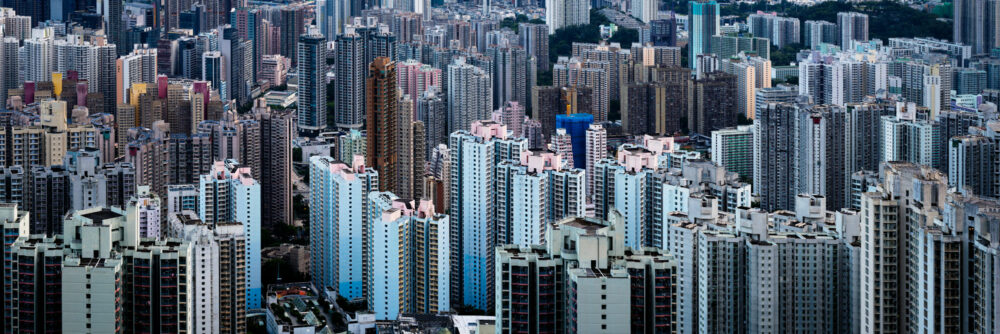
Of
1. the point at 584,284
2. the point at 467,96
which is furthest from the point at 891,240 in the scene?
the point at 467,96

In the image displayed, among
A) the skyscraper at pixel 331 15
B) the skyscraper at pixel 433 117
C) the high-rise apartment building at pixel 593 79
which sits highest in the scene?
the skyscraper at pixel 331 15

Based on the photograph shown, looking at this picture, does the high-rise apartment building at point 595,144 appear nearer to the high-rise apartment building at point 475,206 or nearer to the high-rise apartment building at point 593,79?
the high-rise apartment building at point 475,206

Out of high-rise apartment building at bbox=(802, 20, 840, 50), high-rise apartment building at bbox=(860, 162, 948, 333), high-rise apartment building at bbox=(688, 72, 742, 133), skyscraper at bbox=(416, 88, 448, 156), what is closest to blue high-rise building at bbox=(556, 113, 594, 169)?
skyscraper at bbox=(416, 88, 448, 156)

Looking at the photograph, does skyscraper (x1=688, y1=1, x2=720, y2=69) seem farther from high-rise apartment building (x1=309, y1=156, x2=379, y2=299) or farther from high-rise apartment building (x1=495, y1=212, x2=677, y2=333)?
high-rise apartment building (x1=495, y1=212, x2=677, y2=333)

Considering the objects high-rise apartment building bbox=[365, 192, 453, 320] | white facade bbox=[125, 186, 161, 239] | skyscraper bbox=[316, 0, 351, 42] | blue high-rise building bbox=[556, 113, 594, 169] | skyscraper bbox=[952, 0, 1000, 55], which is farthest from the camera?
skyscraper bbox=[316, 0, 351, 42]

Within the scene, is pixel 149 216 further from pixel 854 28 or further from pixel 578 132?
pixel 854 28

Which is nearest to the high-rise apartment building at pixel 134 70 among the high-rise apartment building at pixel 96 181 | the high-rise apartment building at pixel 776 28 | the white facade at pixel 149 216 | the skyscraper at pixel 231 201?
the high-rise apartment building at pixel 96 181
